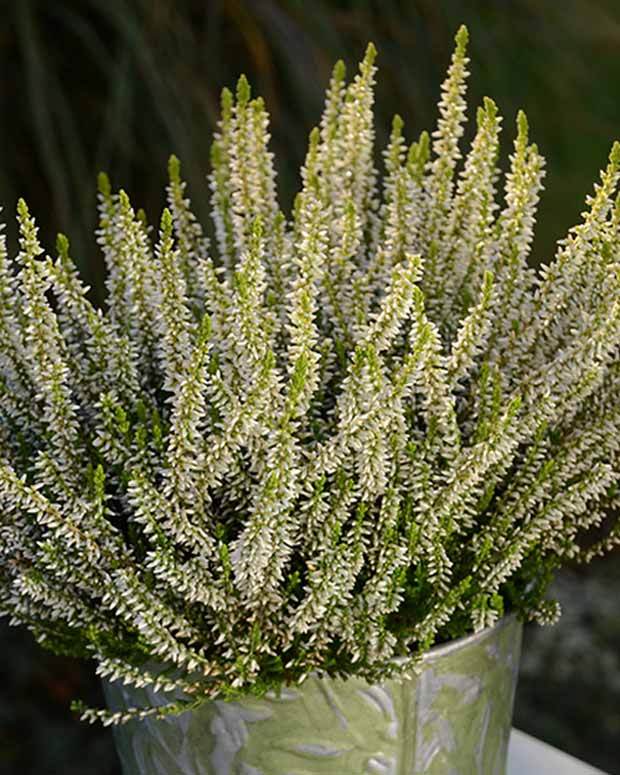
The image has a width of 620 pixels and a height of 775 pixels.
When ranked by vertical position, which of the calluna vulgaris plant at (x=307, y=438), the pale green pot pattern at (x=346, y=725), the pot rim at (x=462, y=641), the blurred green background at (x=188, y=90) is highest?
the blurred green background at (x=188, y=90)

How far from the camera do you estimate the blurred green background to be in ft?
4.08

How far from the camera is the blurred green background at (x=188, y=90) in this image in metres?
1.24

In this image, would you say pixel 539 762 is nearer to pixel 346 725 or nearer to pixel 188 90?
pixel 346 725

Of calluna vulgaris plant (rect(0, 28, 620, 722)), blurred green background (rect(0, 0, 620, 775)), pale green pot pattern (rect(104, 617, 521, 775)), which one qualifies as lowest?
pale green pot pattern (rect(104, 617, 521, 775))

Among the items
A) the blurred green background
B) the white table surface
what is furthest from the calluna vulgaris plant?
the blurred green background

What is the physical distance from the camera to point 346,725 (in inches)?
20.4

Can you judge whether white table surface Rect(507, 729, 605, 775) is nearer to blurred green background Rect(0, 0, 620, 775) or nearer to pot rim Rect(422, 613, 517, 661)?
pot rim Rect(422, 613, 517, 661)

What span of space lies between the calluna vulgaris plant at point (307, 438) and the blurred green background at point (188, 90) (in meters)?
0.65

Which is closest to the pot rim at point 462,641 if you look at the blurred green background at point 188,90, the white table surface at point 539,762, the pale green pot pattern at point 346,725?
the pale green pot pattern at point 346,725

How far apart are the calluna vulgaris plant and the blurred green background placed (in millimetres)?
650

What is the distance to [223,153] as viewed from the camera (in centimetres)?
64

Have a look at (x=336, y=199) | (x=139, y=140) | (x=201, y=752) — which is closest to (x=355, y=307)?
(x=336, y=199)

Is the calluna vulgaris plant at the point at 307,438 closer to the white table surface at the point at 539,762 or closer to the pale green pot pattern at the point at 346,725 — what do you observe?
the pale green pot pattern at the point at 346,725

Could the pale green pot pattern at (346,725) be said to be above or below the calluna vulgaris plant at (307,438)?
below
